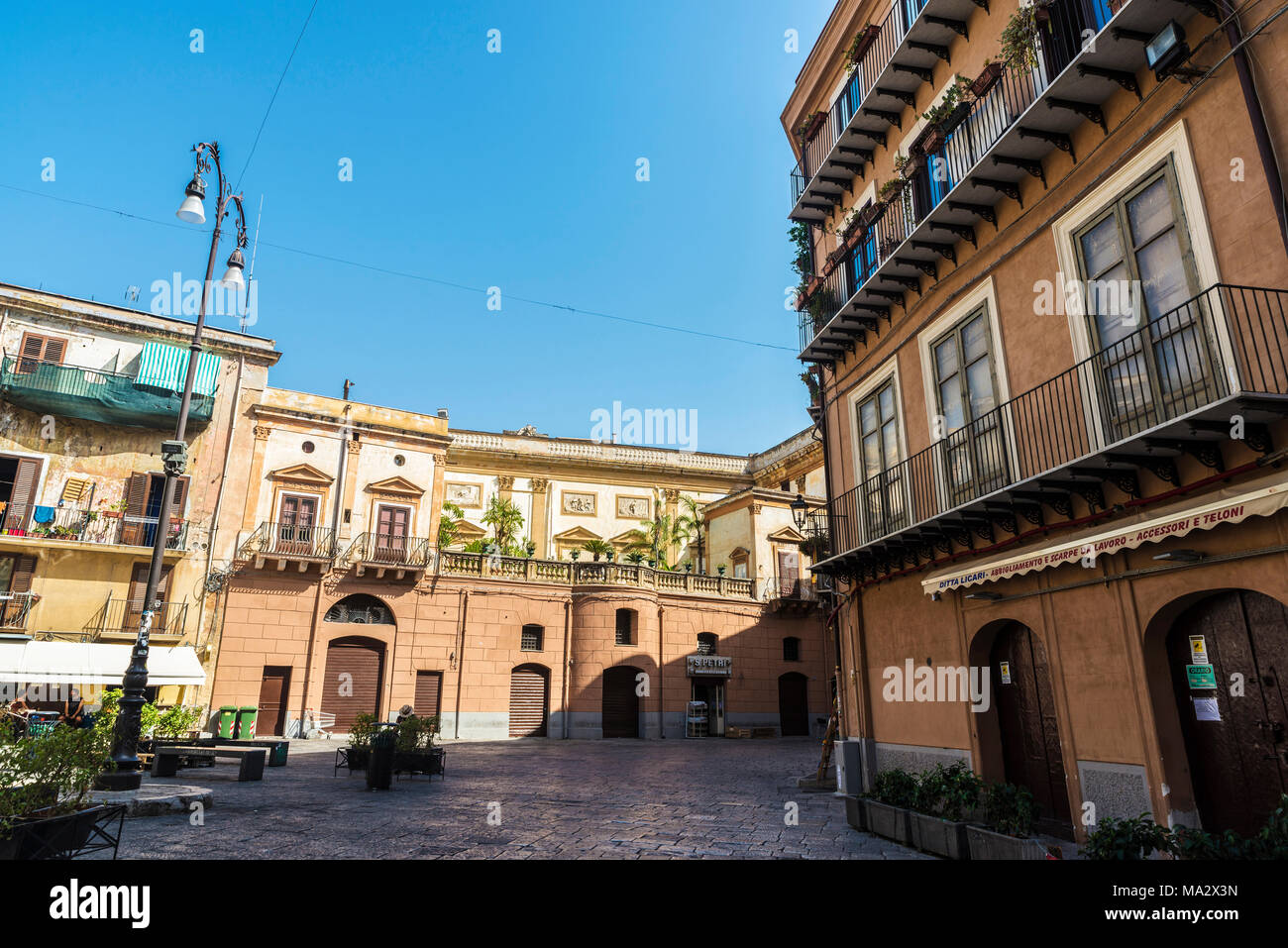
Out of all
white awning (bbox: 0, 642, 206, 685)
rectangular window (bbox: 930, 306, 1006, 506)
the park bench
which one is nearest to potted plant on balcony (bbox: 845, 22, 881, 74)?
rectangular window (bbox: 930, 306, 1006, 506)

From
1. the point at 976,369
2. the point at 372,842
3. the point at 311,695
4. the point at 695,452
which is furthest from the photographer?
the point at 695,452

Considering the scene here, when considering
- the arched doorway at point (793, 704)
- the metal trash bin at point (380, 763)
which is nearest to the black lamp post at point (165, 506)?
the metal trash bin at point (380, 763)

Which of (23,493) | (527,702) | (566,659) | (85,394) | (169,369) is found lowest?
(527,702)

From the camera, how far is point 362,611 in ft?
91.1

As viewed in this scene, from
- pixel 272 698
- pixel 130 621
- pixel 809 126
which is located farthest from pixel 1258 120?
pixel 130 621

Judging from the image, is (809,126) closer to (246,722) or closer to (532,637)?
(532,637)

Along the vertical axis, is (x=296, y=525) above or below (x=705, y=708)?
above

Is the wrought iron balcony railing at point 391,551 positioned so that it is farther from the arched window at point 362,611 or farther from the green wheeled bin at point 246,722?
the green wheeled bin at point 246,722

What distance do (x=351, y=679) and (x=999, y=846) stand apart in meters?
24.5

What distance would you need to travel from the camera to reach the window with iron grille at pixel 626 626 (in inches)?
1225
